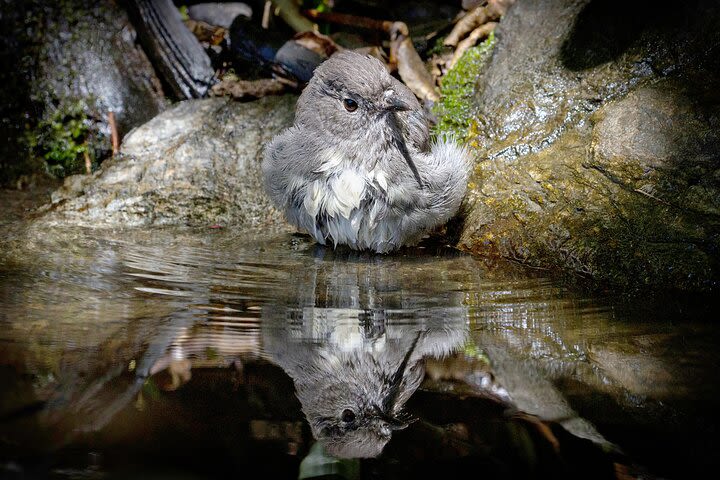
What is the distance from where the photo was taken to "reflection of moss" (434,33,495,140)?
15.4 feet

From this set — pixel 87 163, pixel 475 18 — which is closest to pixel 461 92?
pixel 475 18

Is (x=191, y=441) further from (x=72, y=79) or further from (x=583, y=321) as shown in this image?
(x=72, y=79)

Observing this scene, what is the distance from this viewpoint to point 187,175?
485cm

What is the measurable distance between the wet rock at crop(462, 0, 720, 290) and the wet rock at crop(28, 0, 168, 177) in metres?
3.28

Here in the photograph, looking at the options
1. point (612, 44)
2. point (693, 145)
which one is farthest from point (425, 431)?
point (612, 44)

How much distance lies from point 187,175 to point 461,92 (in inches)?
87.2

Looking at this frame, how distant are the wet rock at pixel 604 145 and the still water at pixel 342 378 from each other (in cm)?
42

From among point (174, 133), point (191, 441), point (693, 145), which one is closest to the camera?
point (191, 441)

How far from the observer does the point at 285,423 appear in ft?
5.52

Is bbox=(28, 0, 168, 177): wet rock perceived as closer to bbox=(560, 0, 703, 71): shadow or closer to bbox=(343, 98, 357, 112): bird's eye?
bbox=(343, 98, 357, 112): bird's eye

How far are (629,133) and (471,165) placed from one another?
38.5 inches

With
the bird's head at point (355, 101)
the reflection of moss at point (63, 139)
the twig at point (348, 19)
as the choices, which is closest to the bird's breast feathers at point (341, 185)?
the bird's head at point (355, 101)

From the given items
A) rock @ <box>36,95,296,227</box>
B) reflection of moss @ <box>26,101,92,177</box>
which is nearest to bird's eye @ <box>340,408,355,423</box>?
rock @ <box>36,95,296,227</box>

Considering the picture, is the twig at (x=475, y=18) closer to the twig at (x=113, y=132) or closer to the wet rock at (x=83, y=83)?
the wet rock at (x=83, y=83)
